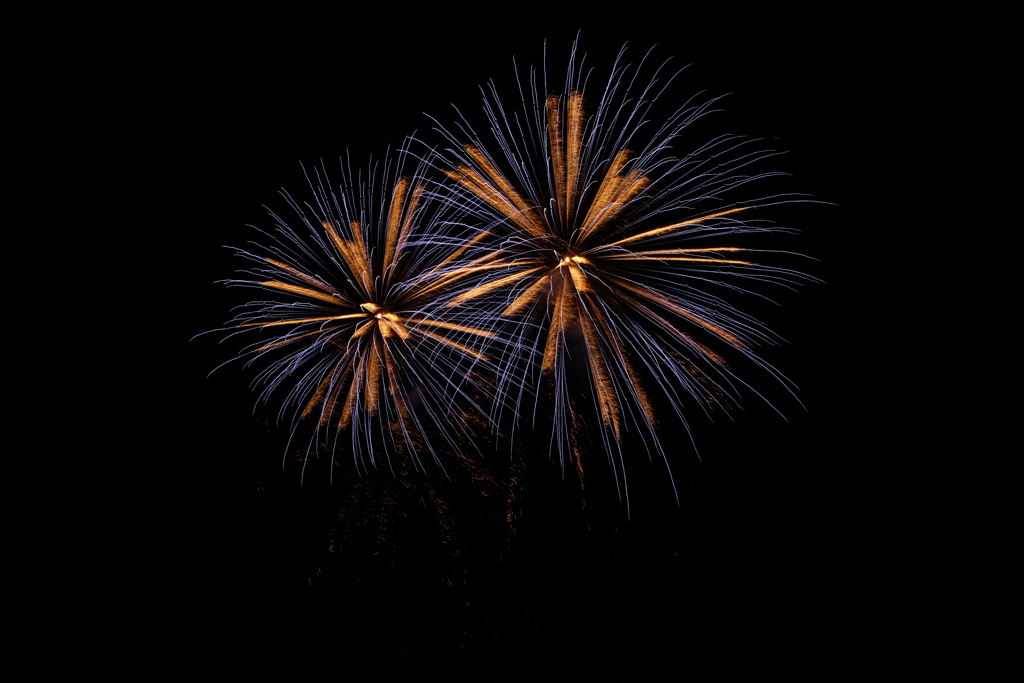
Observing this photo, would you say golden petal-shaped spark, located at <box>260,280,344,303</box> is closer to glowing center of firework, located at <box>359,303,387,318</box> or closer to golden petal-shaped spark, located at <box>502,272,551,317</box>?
glowing center of firework, located at <box>359,303,387,318</box>

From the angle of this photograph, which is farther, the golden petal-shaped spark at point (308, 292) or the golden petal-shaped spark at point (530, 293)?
the golden petal-shaped spark at point (308, 292)

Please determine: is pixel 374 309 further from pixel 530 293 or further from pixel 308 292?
pixel 530 293

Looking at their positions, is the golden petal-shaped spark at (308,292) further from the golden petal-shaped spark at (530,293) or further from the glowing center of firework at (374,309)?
the golden petal-shaped spark at (530,293)

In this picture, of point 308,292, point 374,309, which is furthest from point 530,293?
point 308,292

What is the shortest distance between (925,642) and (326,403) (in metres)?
6.50

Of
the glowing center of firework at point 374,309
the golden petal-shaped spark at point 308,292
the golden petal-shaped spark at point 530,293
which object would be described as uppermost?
the golden petal-shaped spark at point 308,292

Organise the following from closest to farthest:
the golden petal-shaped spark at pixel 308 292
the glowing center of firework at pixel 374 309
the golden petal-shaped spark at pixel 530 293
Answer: the golden petal-shaped spark at pixel 530 293 < the glowing center of firework at pixel 374 309 < the golden petal-shaped spark at pixel 308 292

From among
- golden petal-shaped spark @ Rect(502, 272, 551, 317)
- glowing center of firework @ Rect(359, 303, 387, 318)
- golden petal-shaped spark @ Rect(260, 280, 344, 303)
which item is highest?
golden petal-shaped spark @ Rect(260, 280, 344, 303)

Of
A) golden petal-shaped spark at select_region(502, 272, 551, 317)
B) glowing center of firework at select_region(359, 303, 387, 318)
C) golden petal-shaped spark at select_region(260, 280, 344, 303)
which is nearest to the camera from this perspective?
golden petal-shaped spark at select_region(502, 272, 551, 317)

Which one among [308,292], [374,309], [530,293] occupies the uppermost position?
[308,292]

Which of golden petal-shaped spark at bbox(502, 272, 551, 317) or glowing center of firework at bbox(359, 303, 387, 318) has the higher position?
glowing center of firework at bbox(359, 303, 387, 318)

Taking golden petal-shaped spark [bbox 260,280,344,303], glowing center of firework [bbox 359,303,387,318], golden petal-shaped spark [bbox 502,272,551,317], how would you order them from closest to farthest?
golden petal-shaped spark [bbox 502,272,551,317] < glowing center of firework [bbox 359,303,387,318] < golden petal-shaped spark [bbox 260,280,344,303]

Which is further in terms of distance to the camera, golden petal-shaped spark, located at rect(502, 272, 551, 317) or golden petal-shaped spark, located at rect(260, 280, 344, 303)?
golden petal-shaped spark, located at rect(260, 280, 344, 303)

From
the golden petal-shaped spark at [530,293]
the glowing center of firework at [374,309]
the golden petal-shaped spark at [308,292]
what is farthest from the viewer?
the golden petal-shaped spark at [308,292]
